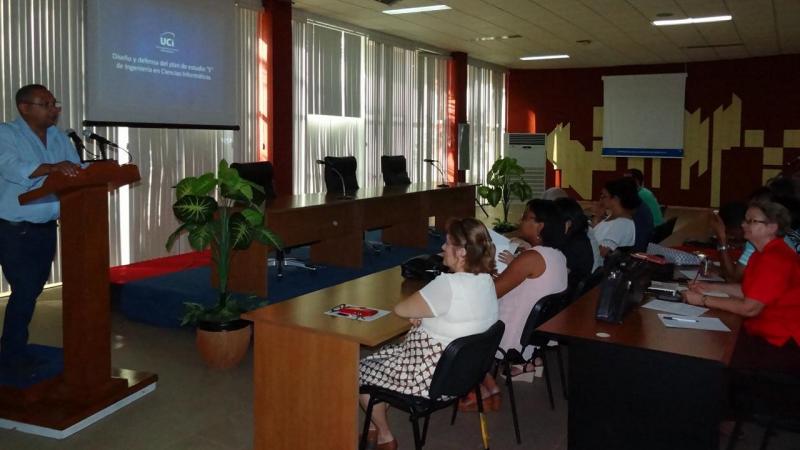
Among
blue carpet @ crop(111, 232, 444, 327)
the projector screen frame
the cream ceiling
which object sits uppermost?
the cream ceiling

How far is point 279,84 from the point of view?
8.25 metres

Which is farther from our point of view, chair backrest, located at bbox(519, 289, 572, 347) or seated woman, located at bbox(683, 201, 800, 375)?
chair backrest, located at bbox(519, 289, 572, 347)

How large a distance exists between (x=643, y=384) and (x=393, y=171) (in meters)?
5.51

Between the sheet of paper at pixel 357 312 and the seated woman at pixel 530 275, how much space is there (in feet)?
2.24

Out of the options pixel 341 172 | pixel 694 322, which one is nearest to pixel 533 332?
pixel 694 322

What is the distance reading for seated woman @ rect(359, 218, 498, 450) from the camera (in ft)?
8.49

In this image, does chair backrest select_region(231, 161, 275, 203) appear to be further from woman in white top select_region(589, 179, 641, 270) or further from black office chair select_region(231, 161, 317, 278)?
woman in white top select_region(589, 179, 641, 270)

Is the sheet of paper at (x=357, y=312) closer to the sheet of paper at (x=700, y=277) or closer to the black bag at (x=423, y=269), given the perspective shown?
the black bag at (x=423, y=269)

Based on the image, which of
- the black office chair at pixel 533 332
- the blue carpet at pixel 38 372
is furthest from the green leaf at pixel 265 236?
the black office chair at pixel 533 332

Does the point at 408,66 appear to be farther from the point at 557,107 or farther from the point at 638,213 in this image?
the point at 638,213

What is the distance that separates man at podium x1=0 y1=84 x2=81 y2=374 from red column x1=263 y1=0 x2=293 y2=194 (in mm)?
4843

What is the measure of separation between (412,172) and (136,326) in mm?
7288

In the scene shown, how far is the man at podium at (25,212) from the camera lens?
3273 mm

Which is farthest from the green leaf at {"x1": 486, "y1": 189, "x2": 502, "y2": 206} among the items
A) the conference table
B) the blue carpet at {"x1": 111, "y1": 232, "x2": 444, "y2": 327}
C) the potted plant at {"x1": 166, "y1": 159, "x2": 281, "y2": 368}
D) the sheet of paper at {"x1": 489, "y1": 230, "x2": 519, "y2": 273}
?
the sheet of paper at {"x1": 489, "y1": 230, "x2": 519, "y2": 273}
